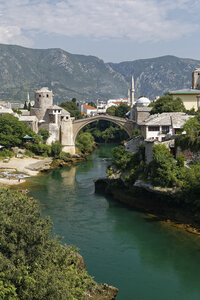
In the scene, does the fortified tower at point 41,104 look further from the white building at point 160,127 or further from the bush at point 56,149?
the white building at point 160,127

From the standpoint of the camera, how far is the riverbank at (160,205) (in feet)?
96.0

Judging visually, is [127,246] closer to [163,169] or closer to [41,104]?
[163,169]

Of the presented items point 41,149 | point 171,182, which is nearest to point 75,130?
point 41,149

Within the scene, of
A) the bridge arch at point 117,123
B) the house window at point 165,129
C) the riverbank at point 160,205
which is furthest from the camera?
the bridge arch at point 117,123

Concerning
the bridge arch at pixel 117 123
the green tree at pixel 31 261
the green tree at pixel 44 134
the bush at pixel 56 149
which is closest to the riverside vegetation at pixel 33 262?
the green tree at pixel 31 261

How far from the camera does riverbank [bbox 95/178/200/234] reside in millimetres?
29250

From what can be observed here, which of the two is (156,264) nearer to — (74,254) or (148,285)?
(148,285)

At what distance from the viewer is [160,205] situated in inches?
1260

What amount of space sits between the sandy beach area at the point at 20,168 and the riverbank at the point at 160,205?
13.3 meters

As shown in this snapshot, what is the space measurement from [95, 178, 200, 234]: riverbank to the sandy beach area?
13261 mm

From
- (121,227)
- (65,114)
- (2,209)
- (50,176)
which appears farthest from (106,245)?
(65,114)

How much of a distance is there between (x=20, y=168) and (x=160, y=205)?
24.4 m

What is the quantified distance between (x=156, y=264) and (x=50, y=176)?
27.6 meters

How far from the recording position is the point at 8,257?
16375mm
